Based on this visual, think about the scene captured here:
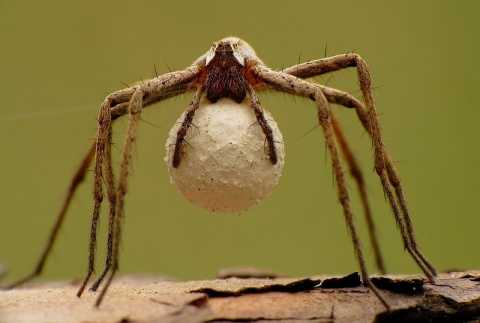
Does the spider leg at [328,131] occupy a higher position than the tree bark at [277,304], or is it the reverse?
the spider leg at [328,131]

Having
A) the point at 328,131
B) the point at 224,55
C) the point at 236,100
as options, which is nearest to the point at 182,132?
the point at 236,100

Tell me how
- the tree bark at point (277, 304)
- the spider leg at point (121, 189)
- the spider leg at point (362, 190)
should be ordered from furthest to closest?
the spider leg at point (362, 190)
the spider leg at point (121, 189)
the tree bark at point (277, 304)

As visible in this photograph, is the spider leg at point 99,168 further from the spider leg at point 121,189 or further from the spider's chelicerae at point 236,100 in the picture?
the spider leg at point 121,189

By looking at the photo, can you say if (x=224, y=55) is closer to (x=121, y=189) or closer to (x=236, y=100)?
(x=236, y=100)

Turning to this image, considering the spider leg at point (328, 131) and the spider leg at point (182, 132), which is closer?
the spider leg at point (328, 131)

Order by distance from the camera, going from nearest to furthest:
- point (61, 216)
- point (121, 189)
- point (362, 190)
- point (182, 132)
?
point (121, 189)
point (182, 132)
point (61, 216)
point (362, 190)

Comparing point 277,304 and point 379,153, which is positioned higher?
point 379,153

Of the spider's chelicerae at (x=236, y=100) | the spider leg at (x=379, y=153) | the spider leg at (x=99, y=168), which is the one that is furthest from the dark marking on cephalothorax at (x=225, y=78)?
the spider leg at (x=99, y=168)

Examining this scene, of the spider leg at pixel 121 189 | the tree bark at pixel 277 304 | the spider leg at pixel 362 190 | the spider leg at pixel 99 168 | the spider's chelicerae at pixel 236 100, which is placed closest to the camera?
the tree bark at pixel 277 304
